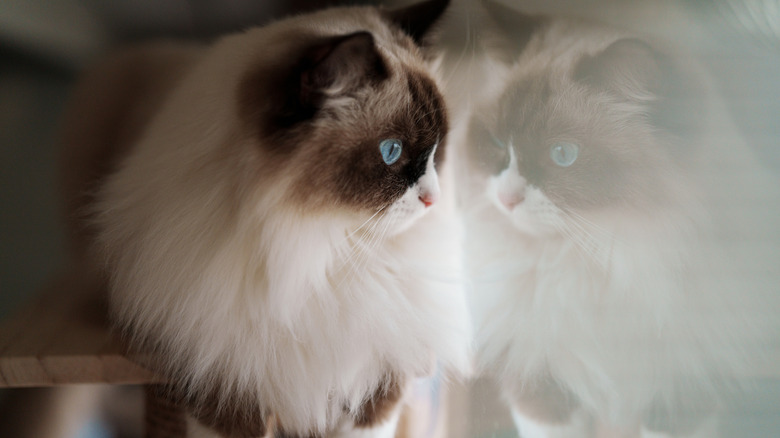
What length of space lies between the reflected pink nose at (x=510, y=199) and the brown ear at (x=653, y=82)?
213 millimetres

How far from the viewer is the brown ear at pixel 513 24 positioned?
2.87 feet

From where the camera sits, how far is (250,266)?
76 cm

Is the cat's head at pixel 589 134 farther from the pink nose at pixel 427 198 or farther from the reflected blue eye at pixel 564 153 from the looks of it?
the pink nose at pixel 427 198

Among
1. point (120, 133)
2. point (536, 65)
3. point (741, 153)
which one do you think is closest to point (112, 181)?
point (120, 133)

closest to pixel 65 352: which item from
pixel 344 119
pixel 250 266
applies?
pixel 250 266

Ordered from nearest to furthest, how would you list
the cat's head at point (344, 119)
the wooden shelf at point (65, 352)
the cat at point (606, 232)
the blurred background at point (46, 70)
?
1. the cat at point (606, 232)
2. the cat's head at point (344, 119)
3. the wooden shelf at point (65, 352)
4. the blurred background at point (46, 70)

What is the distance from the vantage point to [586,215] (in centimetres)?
78

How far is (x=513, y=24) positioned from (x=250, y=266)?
0.60 metres

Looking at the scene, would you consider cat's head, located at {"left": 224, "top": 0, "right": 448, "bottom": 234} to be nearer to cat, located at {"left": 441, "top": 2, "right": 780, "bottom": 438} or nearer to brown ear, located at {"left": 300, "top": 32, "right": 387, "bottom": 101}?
brown ear, located at {"left": 300, "top": 32, "right": 387, "bottom": 101}

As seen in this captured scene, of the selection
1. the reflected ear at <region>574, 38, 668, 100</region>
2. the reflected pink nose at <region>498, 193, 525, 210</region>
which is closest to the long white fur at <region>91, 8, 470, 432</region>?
the reflected pink nose at <region>498, 193, 525, 210</region>

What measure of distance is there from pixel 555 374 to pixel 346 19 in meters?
0.67

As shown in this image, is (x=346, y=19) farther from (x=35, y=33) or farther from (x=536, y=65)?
(x=35, y=33)

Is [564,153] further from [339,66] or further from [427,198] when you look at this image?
[339,66]

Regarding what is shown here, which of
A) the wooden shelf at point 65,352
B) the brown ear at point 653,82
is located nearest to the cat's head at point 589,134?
the brown ear at point 653,82
